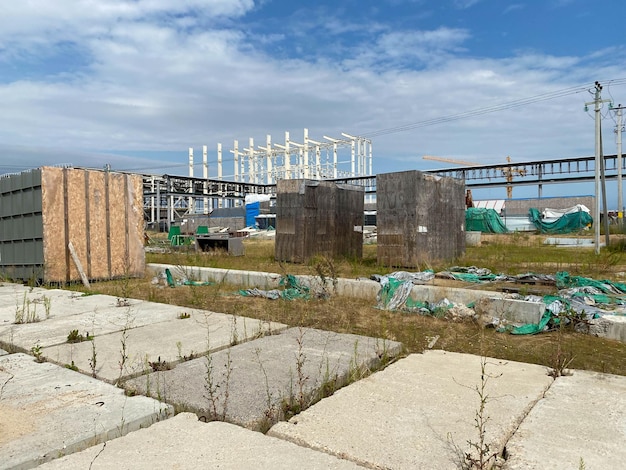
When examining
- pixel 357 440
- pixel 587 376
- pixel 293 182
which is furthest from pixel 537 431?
pixel 293 182

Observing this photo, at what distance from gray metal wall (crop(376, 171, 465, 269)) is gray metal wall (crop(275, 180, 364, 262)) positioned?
2386 mm

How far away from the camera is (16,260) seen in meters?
10.8

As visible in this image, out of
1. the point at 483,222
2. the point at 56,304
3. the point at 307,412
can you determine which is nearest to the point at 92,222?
the point at 56,304

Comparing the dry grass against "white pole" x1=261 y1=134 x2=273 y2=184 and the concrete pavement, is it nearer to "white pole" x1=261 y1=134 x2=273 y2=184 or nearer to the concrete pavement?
the concrete pavement

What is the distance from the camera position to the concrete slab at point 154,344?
4062 mm

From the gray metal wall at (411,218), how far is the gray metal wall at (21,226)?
27.3 ft

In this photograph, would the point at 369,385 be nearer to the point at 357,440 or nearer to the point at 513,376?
the point at 357,440

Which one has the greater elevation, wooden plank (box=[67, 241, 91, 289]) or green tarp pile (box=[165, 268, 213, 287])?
wooden plank (box=[67, 241, 91, 289])

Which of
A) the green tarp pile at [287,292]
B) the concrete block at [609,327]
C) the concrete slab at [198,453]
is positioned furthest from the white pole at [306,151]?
the concrete slab at [198,453]

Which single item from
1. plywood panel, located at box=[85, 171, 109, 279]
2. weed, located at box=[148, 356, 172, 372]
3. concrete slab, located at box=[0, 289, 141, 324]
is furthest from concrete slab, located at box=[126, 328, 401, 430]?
plywood panel, located at box=[85, 171, 109, 279]

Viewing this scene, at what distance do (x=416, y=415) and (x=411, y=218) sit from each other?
9.39 m

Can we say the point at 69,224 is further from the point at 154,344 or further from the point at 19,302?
→ the point at 154,344

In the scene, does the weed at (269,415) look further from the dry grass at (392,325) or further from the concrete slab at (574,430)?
the dry grass at (392,325)

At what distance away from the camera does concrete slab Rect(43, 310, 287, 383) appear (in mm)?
4062
